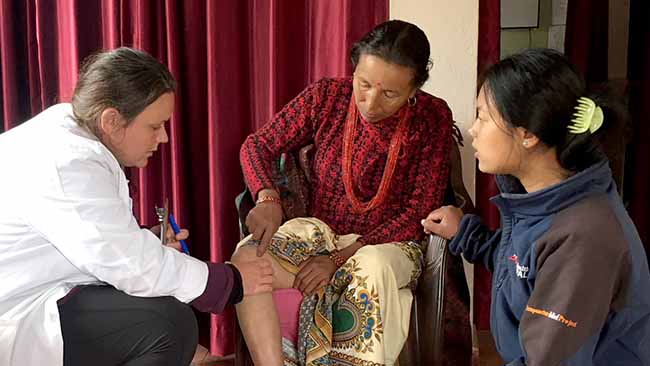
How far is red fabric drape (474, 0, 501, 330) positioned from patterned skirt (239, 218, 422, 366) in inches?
27.5

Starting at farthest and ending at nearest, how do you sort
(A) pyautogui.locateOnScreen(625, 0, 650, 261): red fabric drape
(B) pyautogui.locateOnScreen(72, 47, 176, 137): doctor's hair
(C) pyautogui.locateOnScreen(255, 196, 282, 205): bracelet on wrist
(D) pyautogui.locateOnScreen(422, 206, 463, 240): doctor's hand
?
(A) pyautogui.locateOnScreen(625, 0, 650, 261): red fabric drape, (C) pyautogui.locateOnScreen(255, 196, 282, 205): bracelet on wrist, (D) pyautogui.locateOnScreen(422, 206, 463, 240): doctor's hand, (B) pyautogui.locateOnScreen(72, 47, 176, 137): doctor's hair

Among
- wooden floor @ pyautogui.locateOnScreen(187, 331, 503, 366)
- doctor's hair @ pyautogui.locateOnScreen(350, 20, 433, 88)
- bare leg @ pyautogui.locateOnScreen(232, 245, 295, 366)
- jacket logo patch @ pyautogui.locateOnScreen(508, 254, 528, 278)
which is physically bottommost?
wooden floor @ pyautogui.locateOnScreen(187, 331, 503, 366)

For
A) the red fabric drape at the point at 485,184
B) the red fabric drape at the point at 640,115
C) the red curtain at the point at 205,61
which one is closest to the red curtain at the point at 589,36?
the red fabric drape at the point at 640,115

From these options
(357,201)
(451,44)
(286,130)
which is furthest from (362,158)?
(451,44)

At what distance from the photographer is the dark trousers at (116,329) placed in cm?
159

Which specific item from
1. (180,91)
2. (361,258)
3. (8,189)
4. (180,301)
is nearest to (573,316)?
(361,258)

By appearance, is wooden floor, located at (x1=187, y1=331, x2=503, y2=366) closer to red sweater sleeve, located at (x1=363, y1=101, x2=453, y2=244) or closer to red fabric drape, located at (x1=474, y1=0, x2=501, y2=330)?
red fabric drape, located at (x1=474, y1=0, x2=501, y2=330)

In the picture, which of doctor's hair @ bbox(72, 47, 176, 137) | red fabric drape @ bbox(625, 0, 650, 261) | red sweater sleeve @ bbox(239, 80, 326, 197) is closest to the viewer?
doctor's hair @ bbox(72, 47, 176, 137)

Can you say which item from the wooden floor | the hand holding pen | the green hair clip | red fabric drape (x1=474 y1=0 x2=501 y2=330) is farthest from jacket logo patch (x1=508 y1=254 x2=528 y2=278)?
the wooden floor

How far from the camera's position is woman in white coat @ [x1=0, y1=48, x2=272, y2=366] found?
1.52 metres

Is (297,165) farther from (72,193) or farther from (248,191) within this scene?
(72,193)

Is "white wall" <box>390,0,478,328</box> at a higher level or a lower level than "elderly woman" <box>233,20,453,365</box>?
higher

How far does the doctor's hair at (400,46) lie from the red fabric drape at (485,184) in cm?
39

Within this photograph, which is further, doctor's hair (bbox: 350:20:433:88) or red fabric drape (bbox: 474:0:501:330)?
red fabric drape (bbox: 474:0:501:330)
